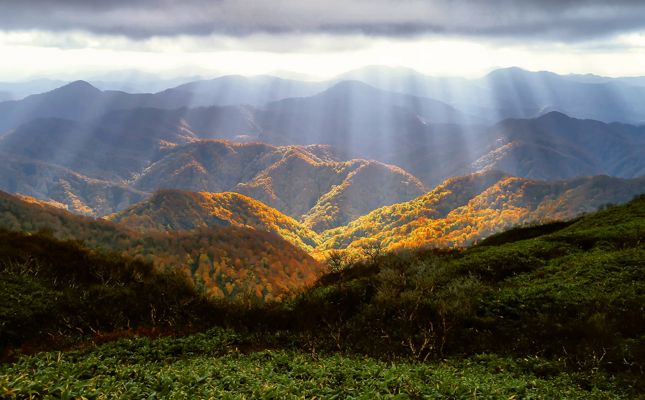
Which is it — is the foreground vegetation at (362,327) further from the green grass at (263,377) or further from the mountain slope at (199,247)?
the mountain slope at (199,247)

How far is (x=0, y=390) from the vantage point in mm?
9461

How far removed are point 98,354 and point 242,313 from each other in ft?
28.2

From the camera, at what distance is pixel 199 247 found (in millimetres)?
118625

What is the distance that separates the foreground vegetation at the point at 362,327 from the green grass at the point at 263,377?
0.22 feet

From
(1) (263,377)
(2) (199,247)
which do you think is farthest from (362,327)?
(2) (199,247)

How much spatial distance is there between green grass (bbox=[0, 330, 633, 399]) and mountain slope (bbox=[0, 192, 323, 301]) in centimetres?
8197

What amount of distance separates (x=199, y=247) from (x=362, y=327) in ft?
338

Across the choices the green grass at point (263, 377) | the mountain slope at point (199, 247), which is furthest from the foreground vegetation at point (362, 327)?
the mountain slope at point (199, 247)

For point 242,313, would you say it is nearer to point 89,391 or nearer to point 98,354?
point 98,354

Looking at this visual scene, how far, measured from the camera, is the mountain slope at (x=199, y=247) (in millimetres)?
106000

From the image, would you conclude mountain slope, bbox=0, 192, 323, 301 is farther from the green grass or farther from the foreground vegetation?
the green grass

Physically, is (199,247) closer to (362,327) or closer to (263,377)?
(362,327)

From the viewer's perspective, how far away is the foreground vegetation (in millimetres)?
12562

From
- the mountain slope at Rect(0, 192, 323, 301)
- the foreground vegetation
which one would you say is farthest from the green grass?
the mountain slope at Rect(0, 192, 323, 301)
